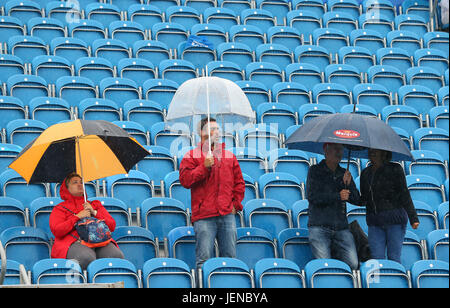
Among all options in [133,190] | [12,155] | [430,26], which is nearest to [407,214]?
[133,190]

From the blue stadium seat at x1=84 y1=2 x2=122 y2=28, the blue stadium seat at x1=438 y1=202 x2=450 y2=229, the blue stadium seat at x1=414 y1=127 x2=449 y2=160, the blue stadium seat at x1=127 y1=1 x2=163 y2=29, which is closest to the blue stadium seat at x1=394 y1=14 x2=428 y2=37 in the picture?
the blue stadium seat at x1=414 y1=127 x2=449 y2=160

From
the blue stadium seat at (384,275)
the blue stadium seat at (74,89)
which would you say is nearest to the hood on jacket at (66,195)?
the blue stadium seat at (384,275)

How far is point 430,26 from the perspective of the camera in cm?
1058

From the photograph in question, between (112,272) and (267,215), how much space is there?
1.60 meters

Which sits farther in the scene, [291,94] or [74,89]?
[291,94]

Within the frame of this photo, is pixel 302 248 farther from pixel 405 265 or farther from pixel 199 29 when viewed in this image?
pixel 199 29

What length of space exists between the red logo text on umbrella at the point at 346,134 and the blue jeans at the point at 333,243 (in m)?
0.69

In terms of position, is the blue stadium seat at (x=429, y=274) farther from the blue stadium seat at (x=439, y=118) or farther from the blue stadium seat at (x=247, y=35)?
the blue stadium seat at (x=247, y=35)

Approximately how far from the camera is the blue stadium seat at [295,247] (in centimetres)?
625

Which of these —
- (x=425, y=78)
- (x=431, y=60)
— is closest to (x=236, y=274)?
(x=425, y=78)

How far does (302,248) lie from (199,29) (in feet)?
12.8

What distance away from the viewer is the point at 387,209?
6.10 m

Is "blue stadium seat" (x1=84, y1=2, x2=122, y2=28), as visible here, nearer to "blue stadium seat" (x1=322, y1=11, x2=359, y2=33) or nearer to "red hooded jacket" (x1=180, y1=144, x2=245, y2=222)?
"blue stadium seat" (x1=322, y1=11, x2=359, y2=33)

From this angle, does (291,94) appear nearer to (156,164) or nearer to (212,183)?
(156,164)
